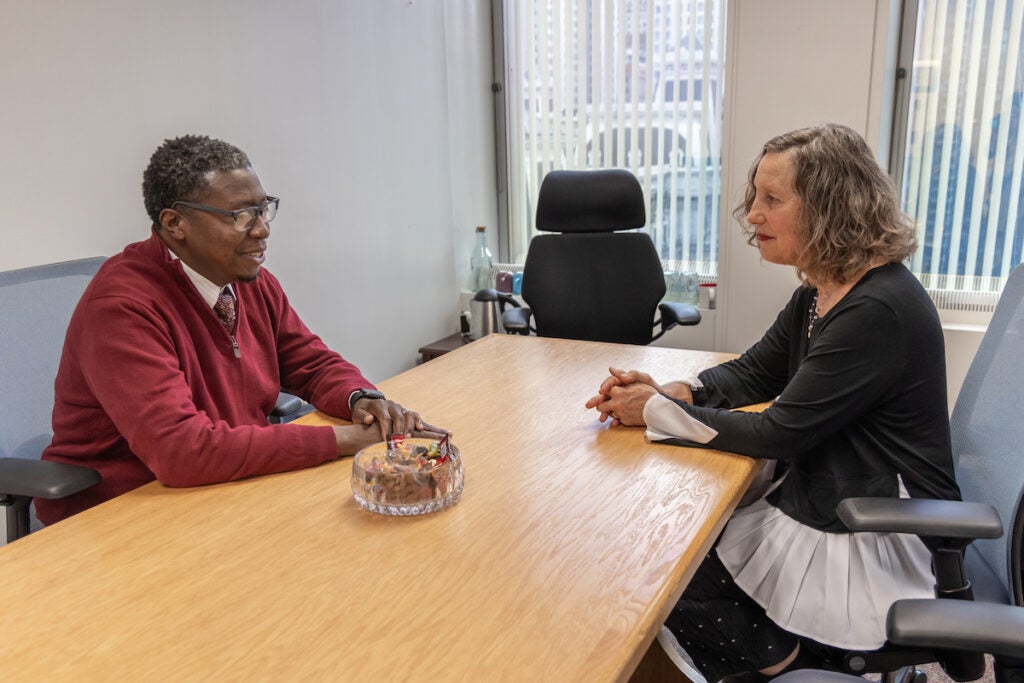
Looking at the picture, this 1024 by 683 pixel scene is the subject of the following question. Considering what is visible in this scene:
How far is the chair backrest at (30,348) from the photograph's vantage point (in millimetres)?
1627

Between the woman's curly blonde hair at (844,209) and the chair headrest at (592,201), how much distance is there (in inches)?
63.3

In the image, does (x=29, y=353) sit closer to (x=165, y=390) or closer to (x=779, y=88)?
(x=165, y=390)

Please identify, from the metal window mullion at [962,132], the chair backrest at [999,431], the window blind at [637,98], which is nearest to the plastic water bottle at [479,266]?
the window blind at [637,98]

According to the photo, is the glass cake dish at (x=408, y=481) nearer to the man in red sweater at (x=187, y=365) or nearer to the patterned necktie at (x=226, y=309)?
the man in red sweater at (x=187, y=365)

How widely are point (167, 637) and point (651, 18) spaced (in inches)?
135

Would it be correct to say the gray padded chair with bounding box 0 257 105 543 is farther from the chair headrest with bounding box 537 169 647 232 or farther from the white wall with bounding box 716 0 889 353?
the white wall with bounding box 716 0 889 353

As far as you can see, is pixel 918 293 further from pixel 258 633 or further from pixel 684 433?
pixel 258 633

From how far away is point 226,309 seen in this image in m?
1.66

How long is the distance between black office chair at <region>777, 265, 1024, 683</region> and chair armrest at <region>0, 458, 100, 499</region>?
120 centimetres

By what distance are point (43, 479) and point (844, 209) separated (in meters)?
1.53

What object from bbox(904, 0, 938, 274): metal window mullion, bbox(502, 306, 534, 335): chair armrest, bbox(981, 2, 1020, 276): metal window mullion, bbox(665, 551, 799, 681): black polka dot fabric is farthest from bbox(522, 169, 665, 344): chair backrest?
bbox(665, 551, 799, 681): black polka dot fabric

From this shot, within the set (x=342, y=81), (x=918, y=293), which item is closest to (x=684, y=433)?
(x=918, y=293)

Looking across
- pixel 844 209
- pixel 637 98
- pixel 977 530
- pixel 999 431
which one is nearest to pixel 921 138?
pixel 637 98

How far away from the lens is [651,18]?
12.0 feet
